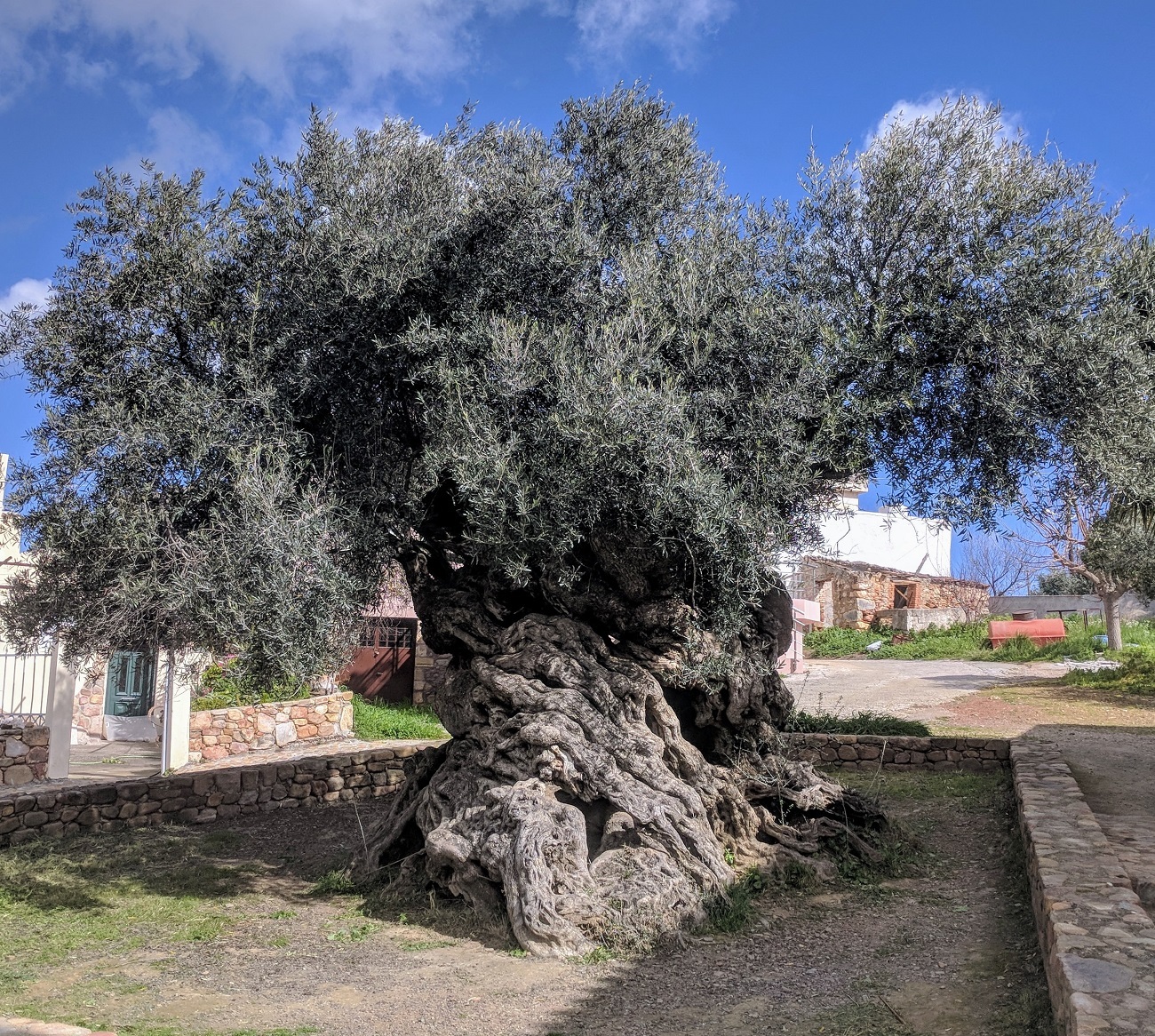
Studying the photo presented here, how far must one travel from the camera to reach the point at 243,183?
8.92 m

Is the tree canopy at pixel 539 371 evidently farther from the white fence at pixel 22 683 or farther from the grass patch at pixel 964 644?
the grass patch at pixel 964 644

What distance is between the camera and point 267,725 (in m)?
15.8

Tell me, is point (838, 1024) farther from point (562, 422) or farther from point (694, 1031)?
point (562, 422)

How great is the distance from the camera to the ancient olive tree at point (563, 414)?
295 inches

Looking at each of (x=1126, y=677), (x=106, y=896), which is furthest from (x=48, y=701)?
(x=1126, y=677)

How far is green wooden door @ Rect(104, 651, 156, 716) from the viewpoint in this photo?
1747cm

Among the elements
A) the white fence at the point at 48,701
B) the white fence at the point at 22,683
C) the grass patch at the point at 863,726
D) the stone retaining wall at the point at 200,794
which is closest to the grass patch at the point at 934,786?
the grass patch at the point at 863,726

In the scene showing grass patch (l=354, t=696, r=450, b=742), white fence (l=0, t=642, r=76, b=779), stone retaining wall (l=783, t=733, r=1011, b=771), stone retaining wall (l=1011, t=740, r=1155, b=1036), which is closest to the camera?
stone retaining wall (l=1011, t=740, r=1155, b=1036)

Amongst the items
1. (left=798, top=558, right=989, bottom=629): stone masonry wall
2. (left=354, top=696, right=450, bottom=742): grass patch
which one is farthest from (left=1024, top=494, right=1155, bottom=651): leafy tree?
(left=354, top=696, right=450, bottom=742): grass patch

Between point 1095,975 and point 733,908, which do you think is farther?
point 733,908

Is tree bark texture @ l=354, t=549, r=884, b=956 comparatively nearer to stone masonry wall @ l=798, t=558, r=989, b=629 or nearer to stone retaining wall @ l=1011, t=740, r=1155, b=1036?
stone retaining wall @ l=1011, t=740, r=1155, b=1036

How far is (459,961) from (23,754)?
24.9ft

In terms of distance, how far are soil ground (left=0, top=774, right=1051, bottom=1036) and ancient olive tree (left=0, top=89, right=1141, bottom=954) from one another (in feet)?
1.74

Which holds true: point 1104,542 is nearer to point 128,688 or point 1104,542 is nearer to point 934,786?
point 934,786
